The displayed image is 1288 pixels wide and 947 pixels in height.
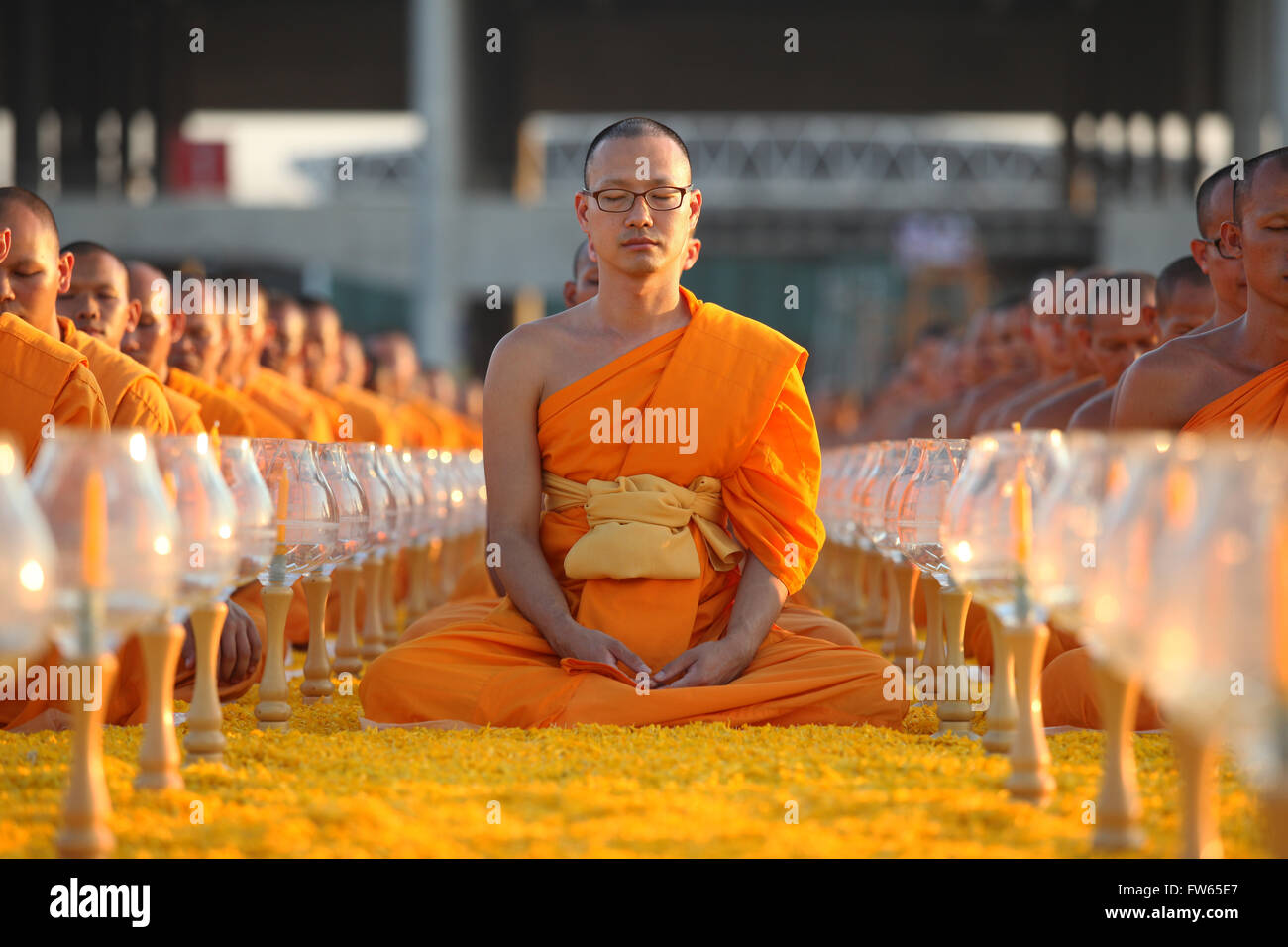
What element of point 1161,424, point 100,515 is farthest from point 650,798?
point 1161,424

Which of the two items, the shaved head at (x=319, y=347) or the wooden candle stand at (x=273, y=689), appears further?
the shaved head at (x=319, y=347)

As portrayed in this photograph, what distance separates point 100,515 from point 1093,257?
2059cm

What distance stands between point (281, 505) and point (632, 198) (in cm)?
106

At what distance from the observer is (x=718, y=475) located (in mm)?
3738

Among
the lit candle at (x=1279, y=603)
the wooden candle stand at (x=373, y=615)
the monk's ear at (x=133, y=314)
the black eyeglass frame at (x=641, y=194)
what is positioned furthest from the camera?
the monk's ear at (x=133, y=314)

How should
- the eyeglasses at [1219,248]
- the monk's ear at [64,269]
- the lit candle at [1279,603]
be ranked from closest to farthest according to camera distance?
the lit candle at [1279,603] < the monk's ear at [64,269] < the eyeglasses at [1219,248]

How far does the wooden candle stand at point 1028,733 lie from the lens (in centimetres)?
244

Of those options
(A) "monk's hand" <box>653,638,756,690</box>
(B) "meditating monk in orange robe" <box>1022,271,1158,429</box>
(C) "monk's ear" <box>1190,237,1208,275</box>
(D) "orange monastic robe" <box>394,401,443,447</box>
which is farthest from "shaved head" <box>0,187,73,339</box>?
(D) "orange monastic robe" <box>394,401,443,447</box>

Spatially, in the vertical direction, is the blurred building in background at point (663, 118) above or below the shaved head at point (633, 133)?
above

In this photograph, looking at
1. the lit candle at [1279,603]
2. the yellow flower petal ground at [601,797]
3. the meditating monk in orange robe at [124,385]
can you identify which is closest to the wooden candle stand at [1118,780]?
the yellow flower petal ground at [601,797]

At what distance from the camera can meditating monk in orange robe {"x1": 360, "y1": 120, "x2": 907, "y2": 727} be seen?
11.3 feet

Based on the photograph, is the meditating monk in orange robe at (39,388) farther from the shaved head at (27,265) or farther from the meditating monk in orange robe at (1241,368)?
the meditating monk in orange robe at (1241,368)

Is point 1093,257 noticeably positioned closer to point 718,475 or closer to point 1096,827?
point 718,475

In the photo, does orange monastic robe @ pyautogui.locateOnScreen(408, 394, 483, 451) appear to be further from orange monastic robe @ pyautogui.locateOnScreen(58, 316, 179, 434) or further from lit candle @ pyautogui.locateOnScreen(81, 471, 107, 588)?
lit candle @ pyautogui.locateOnScreen(81, 471, 107, 588)
